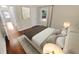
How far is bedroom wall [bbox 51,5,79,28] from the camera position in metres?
0.96

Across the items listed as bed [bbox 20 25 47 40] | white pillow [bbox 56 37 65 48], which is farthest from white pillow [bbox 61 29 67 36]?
bed [bbox 20 25 47 40]

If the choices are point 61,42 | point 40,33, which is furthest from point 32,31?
point 61,42

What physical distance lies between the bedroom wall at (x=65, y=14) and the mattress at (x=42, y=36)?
0.24 ft

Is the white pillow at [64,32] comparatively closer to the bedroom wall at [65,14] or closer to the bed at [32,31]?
the bedroom wall at [65,14]

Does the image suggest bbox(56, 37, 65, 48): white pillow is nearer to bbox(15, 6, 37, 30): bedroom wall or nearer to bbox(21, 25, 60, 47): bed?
bbox(21, 25, 60, 47): bed

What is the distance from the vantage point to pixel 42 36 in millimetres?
1032

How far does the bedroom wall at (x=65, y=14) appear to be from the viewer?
0.96m

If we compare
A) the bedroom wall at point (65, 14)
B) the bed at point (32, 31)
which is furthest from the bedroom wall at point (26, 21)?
the bedroom wall at point (65, 14)

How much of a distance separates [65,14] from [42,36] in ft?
0.80

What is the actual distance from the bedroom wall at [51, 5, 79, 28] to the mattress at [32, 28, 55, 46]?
0.24 ft

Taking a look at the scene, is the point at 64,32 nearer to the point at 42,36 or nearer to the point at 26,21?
the point at 42,36
